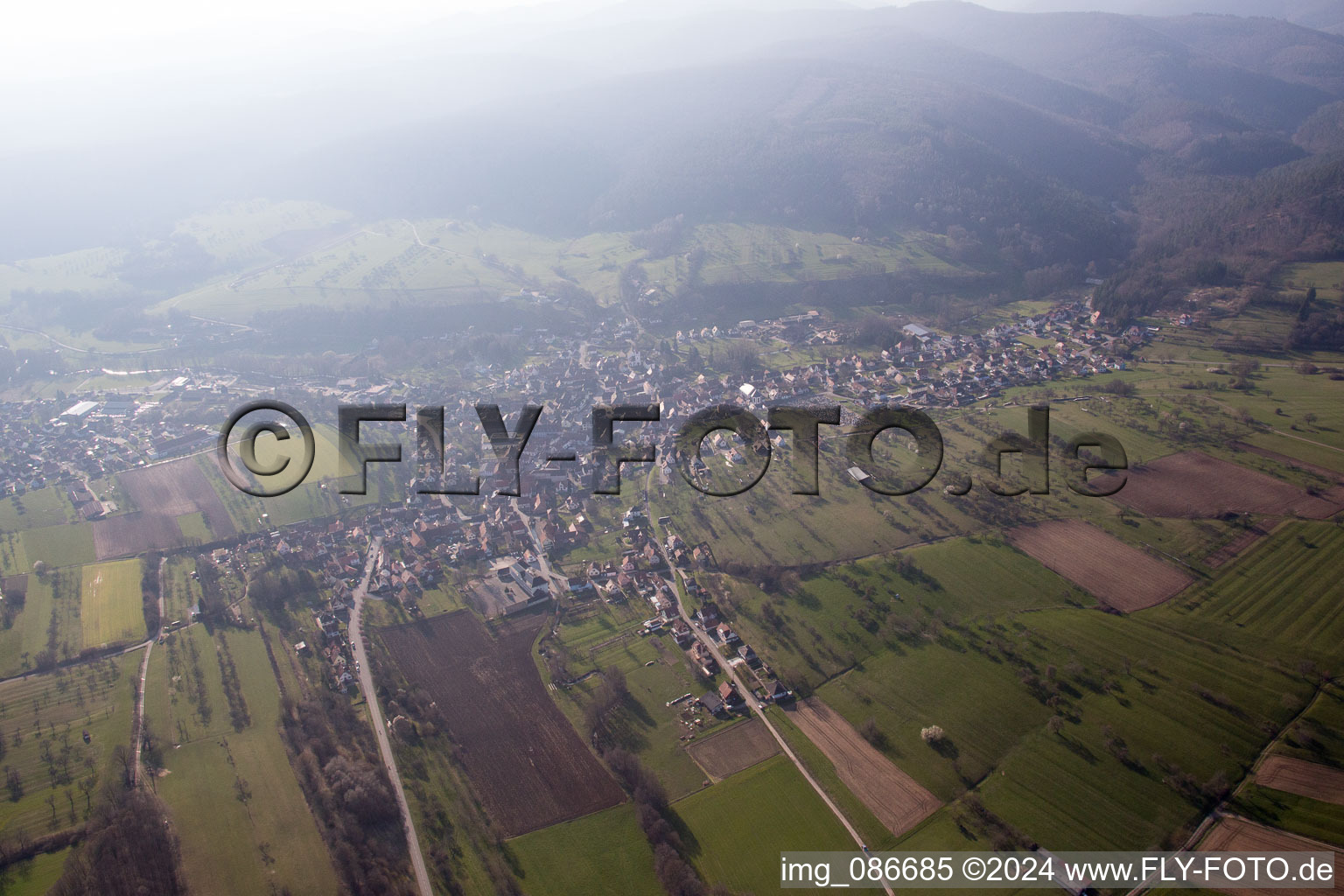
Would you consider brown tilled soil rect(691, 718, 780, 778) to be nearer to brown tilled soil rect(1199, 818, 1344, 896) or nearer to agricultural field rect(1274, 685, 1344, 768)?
brown tilled soil rect(1199, 818, 1344, 896)

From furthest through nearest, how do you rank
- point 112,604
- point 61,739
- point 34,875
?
1. point 112,604
2. point 61,739
3. point 34,875

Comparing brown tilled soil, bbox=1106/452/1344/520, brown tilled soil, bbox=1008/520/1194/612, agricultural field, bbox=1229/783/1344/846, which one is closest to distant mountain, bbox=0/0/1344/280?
brown tilled soil, bbox=1106/452/1344/520

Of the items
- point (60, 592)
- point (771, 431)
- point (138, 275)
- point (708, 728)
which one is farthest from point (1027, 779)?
point (138, 275)

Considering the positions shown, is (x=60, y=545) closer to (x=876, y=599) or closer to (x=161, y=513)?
(x=161, y=513)

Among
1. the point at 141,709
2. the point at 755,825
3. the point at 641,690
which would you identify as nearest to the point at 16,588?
the point at 141,709

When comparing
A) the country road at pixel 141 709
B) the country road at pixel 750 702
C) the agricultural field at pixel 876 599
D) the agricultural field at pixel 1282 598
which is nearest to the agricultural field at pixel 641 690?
the country road at pixel 750 702

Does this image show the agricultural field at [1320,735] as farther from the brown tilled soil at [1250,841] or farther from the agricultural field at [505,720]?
the agricultural field at [505,720]

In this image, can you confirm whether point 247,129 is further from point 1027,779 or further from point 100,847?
point 1027,779
